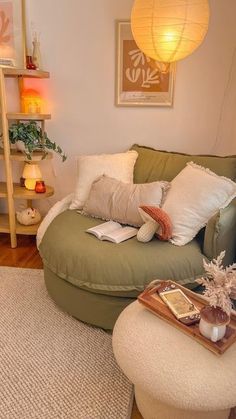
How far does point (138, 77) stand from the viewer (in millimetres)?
2643

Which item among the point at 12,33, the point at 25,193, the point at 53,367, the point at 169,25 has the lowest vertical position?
the point at 53,367

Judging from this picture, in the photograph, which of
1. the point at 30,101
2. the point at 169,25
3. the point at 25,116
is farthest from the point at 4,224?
the point at 169,25

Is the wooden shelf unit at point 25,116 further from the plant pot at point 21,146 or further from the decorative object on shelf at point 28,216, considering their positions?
the decorative object on shelf at point 28,216

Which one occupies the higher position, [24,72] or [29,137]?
[24,72]

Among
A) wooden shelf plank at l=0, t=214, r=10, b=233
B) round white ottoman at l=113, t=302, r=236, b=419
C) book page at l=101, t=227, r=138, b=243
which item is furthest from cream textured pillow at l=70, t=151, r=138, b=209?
round white ottoman at l=113, t=302, r=236, b=419

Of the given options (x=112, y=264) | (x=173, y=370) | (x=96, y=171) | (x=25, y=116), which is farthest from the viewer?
(x=25, y=116)

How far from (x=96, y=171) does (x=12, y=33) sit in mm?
1395

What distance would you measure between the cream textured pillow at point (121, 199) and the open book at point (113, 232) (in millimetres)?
73

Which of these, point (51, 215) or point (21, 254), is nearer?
point (51, 215)

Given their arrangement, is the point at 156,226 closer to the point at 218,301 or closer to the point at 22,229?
the point at 218,301

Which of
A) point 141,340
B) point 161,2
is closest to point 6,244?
point 141,340

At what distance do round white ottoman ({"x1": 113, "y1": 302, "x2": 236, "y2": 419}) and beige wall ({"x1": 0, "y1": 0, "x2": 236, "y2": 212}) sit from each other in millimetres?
1878

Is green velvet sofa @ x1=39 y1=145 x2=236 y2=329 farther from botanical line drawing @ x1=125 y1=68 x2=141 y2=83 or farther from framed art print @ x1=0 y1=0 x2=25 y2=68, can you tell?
framed art print @ x1=0 y1=0 x2=25 y2=68

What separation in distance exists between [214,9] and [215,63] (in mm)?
382
